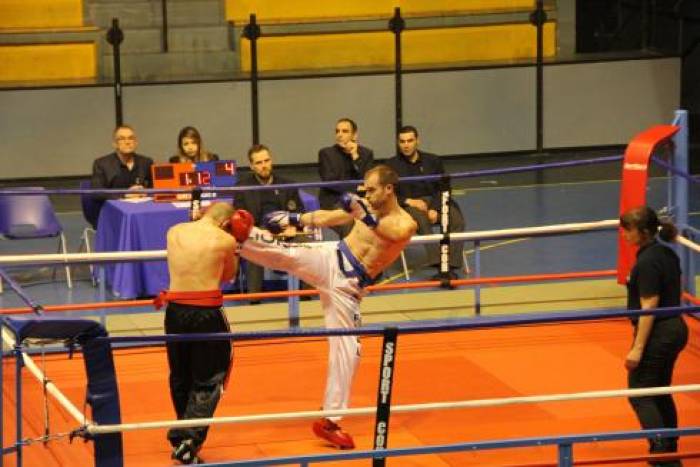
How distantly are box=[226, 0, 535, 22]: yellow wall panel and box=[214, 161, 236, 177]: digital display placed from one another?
21.4 ft

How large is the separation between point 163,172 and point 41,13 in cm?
638

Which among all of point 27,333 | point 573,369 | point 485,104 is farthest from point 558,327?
point 485,104

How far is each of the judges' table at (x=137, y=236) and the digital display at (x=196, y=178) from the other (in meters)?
0.21

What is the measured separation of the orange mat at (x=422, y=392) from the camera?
815 cm

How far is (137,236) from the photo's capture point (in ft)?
38.1

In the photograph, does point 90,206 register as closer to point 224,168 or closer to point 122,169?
point 122,169

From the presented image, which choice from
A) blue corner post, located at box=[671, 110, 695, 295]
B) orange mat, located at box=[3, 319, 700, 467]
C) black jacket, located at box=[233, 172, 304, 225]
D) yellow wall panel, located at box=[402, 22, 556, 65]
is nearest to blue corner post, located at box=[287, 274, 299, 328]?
orange mat, located at box=[3, 319, 700, 467]

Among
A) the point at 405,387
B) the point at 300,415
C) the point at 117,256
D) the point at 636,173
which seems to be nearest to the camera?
the point at 300,415

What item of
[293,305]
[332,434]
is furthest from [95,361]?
[293,305]

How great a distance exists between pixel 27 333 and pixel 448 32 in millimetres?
12860

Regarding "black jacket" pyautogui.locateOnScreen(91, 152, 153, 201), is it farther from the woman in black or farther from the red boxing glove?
the woman in black

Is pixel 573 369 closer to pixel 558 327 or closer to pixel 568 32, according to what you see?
pixel 558 327

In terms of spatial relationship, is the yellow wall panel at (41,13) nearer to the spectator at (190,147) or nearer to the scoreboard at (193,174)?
the spectator at (190,147)

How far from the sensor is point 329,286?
27.4 ft
